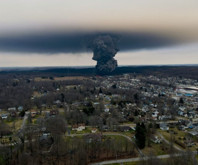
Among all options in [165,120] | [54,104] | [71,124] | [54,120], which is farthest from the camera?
[54,104]

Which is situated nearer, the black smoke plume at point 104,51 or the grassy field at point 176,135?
the grassy field at point 176,135

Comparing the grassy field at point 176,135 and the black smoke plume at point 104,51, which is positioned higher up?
the black smoke plume at point 104,51

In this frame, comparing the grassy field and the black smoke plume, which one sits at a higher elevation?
the black smoke plume

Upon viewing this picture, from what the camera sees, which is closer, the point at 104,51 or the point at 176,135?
the point at 176,135

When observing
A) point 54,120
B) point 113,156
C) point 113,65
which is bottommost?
point 113,156

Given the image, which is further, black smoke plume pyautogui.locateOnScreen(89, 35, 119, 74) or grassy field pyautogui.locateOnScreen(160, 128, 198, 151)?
black smoke plume pyautogui.locateOnScreen(89, 35, 119, 74)

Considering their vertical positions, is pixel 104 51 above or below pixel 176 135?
above

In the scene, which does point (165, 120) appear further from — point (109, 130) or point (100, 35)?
point (100, 35)

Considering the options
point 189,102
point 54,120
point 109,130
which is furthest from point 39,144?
point 189,102
